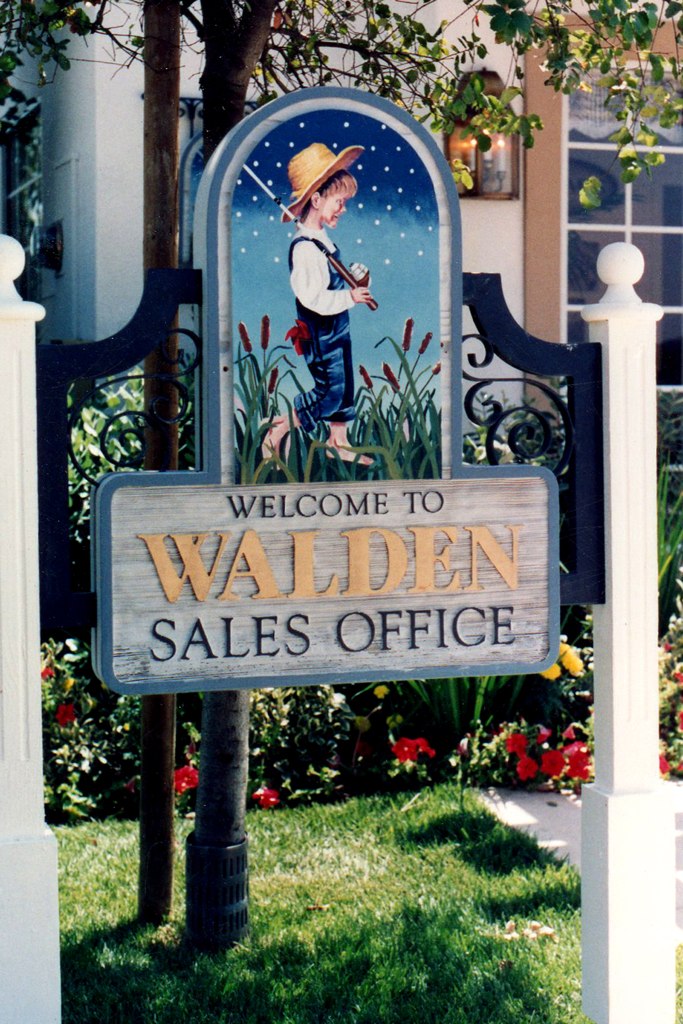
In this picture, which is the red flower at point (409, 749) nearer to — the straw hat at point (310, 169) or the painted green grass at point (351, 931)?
the painted green grass at point (351, 931)

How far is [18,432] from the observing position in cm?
258

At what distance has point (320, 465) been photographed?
2791mm

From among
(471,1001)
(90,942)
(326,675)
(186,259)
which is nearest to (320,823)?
(90,942)

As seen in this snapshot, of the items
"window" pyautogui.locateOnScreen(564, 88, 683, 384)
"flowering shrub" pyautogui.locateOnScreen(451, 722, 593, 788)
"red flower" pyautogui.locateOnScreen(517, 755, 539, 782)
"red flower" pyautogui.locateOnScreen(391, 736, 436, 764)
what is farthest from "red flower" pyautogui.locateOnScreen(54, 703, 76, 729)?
"window" pyautogui.locateOnScreen(564, 88, 683, 384)

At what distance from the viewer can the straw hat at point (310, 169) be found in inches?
108

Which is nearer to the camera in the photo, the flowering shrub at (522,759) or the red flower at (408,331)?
the red flower at (408,331)

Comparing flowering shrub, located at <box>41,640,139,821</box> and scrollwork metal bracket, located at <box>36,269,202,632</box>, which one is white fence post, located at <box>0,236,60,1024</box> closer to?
scrollwork metal bracket, located at <box>36,269,202,632</box>

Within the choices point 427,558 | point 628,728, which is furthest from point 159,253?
point 628,728

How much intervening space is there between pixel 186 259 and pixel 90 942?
11.9 feet

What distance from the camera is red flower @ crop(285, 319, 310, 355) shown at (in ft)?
9.04

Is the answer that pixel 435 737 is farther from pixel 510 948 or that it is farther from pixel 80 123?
pixel 80 123

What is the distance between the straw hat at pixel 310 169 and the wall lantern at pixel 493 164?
3485mm

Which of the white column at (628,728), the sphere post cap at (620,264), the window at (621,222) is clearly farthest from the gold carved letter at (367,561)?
the window at (621,222)

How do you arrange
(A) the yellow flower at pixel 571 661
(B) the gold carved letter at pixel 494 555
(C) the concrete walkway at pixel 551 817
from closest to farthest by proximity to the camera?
(B) the gold carved letter at pixel 494 555 < (C) the concrete walkway at pixel 551 817 < (A) the yellow flower at pixel 571 661
